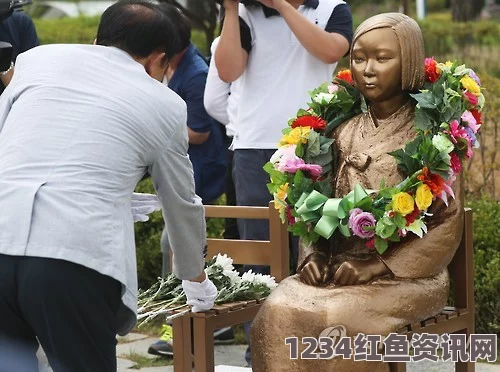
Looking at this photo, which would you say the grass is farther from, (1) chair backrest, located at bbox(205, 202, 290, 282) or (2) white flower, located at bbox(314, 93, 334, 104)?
(2) white flower, located at bbox(314, 93, 334, 104)

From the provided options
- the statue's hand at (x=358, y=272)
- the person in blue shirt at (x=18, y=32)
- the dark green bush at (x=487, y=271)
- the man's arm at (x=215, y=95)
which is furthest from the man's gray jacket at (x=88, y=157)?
the dark green bush at (x=487, y=271)

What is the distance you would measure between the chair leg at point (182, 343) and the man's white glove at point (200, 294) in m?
0.07

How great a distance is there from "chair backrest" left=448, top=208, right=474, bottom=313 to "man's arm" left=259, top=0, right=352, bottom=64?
1.05 m

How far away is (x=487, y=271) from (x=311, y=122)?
5.62 ft

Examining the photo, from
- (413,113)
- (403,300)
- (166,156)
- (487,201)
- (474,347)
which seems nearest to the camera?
(166,156)

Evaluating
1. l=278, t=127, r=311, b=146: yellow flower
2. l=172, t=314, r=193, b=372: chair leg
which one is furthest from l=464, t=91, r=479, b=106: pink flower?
l=172, t=314, r=193, b=372: chair leg

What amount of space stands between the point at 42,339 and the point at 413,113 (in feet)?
5.35

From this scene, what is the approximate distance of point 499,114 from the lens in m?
6.22

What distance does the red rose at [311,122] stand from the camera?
3932 mm

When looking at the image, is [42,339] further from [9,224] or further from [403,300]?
[403,300]

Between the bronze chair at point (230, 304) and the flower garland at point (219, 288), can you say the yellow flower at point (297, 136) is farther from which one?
the flower garland at point (219, 288)

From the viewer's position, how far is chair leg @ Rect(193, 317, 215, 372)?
12.7 feet

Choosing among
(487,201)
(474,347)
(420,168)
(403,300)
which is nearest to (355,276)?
(403,300)

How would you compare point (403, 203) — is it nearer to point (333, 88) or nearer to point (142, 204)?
point (333, 88)
